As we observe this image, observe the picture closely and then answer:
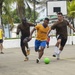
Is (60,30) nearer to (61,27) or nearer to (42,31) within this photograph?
(61,27)

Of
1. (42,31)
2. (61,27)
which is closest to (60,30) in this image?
(61,27)

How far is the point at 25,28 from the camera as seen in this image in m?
14.5

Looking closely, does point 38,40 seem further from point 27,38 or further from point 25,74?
point 25,74

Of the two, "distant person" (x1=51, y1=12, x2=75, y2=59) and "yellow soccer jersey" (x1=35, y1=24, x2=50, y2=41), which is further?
"distant person" (x1=51, y1=12, x2=75, y2=59)

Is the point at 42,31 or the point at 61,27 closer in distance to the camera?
the point at 42,31

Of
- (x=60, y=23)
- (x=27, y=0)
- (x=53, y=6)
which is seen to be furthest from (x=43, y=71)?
(x=27, y=0)

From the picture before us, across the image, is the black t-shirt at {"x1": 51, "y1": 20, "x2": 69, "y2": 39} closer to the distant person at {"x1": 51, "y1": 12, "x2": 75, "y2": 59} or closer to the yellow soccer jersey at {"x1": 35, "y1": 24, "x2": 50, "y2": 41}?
the distant person at {"x1": 51, "y1": 12, "x2": 75, "y2": 59}

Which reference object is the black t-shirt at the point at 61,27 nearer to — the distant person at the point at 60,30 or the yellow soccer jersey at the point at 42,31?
the distant person at the point at 60,30

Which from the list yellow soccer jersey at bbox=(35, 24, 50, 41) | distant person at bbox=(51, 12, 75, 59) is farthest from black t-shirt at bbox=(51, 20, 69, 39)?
yellow soccer jersey at bbox=(35, 24, 50, 41)

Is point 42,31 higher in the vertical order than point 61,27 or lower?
lower

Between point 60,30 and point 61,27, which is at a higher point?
point 61,27

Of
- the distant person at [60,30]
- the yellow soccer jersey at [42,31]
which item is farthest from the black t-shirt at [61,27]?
the yellow soccer jersey at [42,31]

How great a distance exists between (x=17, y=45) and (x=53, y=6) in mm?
9872

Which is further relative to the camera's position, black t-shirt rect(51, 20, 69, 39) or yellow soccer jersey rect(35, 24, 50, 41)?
black t-shirt rect(51, 20, 69, 39)
